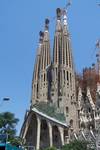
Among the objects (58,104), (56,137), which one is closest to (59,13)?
(58,104)

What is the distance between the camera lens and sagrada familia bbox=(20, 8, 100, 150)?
236ft

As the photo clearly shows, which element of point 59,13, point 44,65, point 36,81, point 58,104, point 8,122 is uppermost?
point 59,13

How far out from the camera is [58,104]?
246 ft

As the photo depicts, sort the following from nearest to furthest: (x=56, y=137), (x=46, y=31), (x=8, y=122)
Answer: (x=8, y=122), (x=56, y=137), (x=46, y=31)

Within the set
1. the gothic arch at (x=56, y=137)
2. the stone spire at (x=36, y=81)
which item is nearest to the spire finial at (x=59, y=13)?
the stone spire at (x=36, y=81)

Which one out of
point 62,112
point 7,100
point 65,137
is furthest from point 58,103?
point 7,100

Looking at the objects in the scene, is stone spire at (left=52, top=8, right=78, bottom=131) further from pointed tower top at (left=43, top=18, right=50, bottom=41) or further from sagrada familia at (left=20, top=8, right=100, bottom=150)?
pointed tower top at (left=43, top=18, right=50, bottom=41)

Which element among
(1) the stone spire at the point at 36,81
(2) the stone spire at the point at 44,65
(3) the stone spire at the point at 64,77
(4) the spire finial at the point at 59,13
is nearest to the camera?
(3) the stone spire at the point at 64,77

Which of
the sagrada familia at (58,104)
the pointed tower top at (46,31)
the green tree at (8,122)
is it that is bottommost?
the green tree at (8,122)

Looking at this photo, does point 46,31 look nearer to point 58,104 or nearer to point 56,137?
point 58,104

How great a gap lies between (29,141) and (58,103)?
11622 mm

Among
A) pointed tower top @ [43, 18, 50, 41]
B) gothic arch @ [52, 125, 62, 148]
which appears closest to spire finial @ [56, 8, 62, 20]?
pointed tower top @ [43, 18, 50, 41]

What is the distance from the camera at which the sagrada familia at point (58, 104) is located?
2828 inches

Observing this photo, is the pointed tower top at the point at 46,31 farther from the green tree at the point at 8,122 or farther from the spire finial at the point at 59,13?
the green tree at the point at 8,122
